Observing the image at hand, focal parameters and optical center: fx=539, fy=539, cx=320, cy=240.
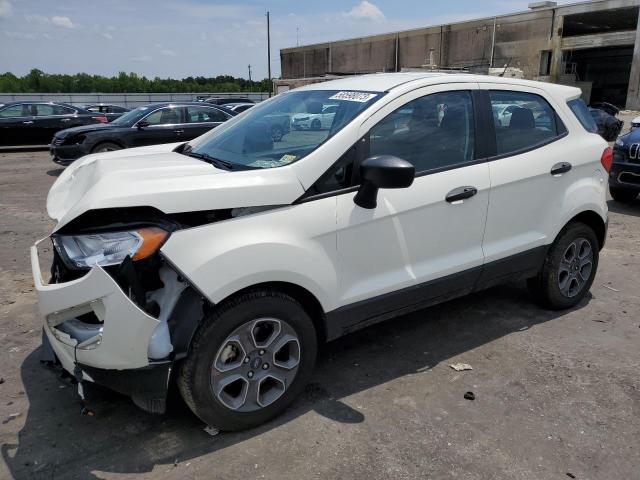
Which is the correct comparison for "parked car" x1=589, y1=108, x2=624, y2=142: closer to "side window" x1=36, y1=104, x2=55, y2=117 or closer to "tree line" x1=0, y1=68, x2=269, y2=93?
"side window" x1=36, y1=104, x2=55, y2=117

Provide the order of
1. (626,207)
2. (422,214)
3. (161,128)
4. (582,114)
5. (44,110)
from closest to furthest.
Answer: (422,214)
(582,114)
(626,207)
(161,128)
(44,110)

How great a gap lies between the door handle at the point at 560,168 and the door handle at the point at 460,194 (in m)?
0.86

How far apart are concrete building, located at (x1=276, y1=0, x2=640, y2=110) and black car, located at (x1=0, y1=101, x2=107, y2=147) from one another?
93.2 ft

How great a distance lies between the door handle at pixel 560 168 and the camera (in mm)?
3965

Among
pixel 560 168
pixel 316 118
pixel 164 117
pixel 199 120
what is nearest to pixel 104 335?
pixel 316 118

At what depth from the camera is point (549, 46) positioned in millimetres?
48906

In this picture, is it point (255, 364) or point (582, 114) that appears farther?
point (582, 114)

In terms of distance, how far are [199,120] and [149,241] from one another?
10845 mm

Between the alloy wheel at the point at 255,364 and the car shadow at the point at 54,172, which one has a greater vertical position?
the alloy wheel at the point at 255,364

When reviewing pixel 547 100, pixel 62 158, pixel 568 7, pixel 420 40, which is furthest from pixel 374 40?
pixel 547 100

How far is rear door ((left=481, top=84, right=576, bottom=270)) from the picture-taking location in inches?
146

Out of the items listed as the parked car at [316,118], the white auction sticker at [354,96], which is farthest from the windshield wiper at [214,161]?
the white auction sticker at [354,96]

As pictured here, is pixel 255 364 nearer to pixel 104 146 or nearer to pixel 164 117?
pixel 104 146

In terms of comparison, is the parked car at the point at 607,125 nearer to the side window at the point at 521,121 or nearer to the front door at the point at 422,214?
the side window at the point at 521,121
